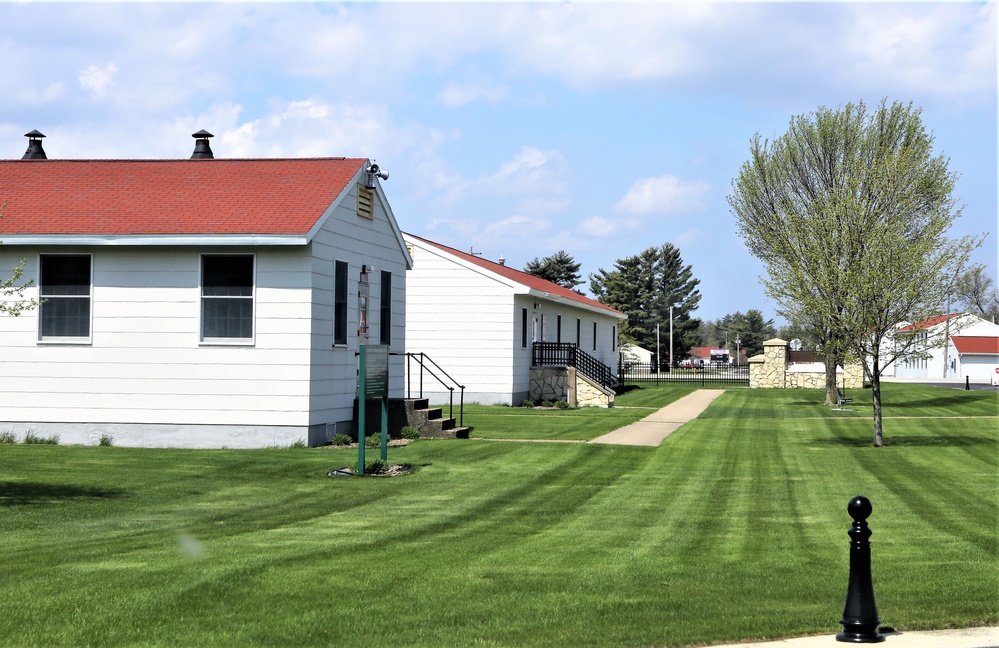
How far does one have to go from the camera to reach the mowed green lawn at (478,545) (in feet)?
22.8

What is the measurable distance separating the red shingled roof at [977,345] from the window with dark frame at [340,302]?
61.1m

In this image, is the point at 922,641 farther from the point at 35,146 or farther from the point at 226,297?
the point at 35,146

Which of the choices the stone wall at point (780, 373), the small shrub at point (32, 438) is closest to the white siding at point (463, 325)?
the small shrub at point (32, 438)

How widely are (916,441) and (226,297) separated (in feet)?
46.7

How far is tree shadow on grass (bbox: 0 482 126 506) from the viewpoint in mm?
11906

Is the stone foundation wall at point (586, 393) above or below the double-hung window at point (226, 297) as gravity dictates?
below

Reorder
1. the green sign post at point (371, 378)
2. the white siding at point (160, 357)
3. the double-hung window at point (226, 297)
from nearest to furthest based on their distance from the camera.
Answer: the green sign post at point (371, 378)
the white siding at point (160, 357)
the double-hung window at point (226, 297)

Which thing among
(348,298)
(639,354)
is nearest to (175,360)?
(348,298)

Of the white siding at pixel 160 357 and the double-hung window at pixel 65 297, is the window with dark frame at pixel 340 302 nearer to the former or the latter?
the white siding at pixel 160 357

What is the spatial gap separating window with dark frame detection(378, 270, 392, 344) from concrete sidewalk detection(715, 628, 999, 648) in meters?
15.7

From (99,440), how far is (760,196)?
1000 inches

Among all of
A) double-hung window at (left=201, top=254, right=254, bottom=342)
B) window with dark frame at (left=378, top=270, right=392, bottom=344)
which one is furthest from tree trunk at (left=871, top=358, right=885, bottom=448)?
double-hung window at (left=201, top=254, right=254, bottom=342)

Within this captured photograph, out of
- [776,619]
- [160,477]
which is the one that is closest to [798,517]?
[776,619]

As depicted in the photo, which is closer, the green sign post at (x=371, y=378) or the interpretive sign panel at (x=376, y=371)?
the green sign post at (x=371, y=378)
